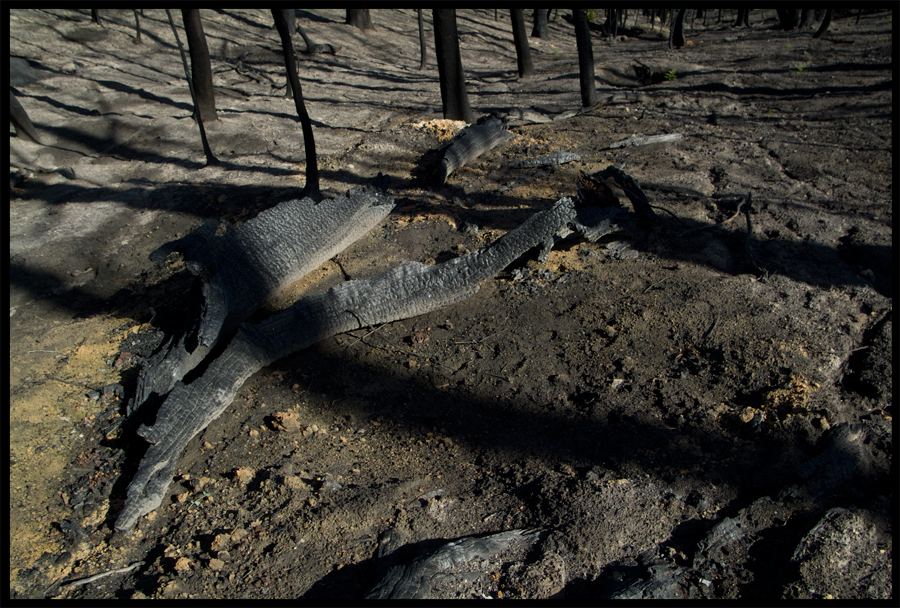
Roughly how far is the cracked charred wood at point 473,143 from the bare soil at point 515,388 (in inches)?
7.5

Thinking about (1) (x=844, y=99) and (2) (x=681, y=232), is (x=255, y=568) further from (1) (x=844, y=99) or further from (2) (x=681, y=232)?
(1) (x=844, y=99)

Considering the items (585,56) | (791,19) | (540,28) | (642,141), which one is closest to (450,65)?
(585,56)

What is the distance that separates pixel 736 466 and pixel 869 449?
629 millimetres

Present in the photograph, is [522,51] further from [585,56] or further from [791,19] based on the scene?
[791,19]

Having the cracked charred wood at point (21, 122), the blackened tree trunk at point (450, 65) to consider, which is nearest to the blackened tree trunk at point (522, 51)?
the blackened tree trunk at point (450, 65)

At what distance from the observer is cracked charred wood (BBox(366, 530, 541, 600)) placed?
200cm

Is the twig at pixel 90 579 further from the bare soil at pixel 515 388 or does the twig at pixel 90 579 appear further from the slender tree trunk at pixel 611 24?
the slender tree trunk at pixel 611 24

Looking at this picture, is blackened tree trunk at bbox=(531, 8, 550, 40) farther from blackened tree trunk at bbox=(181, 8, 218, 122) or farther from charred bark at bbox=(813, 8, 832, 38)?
blackened tree trunk at bbox=(181, 8, 218, 122)

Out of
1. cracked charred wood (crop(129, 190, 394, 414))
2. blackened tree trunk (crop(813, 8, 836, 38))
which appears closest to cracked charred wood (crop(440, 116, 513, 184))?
cracked charred wood (crop(129, 190, 394, 414))

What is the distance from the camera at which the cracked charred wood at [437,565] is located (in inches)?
78.7

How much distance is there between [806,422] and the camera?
2580 millimetres

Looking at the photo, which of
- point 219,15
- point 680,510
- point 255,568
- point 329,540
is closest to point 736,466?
Result: point 680,510

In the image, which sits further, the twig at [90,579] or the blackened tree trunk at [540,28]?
the blackened tree trunk at [540,28]

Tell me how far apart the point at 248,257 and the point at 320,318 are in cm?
90
